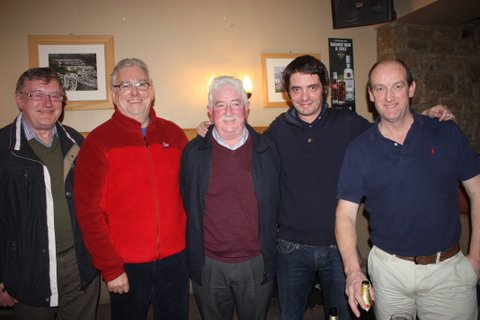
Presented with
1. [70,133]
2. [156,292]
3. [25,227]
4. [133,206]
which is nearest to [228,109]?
[133,206]

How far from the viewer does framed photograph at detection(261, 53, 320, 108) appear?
3973mm

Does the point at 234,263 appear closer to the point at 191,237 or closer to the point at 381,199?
the point at 191,237

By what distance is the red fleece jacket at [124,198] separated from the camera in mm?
1758

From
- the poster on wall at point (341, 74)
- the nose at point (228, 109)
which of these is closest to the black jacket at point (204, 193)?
the nose at point (228, 109)

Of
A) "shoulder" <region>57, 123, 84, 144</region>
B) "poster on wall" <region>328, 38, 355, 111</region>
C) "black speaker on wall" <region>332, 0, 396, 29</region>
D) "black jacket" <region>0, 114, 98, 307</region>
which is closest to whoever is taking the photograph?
"black jacket" <region>0, 114, 98, 307</region>

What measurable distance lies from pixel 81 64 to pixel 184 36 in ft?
3.80

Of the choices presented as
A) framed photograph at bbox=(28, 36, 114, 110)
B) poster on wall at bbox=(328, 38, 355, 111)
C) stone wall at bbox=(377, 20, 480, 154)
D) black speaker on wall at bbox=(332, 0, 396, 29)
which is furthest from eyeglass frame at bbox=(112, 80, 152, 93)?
stone wall at bbox=(377, 20, 480, 154)

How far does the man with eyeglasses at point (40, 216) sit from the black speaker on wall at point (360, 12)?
3244 mm

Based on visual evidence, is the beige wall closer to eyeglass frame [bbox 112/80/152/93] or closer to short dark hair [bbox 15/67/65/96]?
short dark hair [bbox 15/67/65/96]

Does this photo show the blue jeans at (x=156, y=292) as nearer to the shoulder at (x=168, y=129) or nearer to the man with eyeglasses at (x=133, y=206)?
the man with eyeglasses at (x=133, y=206)

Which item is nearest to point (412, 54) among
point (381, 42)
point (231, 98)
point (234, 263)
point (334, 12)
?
point (381, 42)

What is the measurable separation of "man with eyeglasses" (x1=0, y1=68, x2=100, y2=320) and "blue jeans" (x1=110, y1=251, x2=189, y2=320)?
0.30m

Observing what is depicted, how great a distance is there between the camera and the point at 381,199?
1.76m

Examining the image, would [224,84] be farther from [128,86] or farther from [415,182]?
[415,182]
